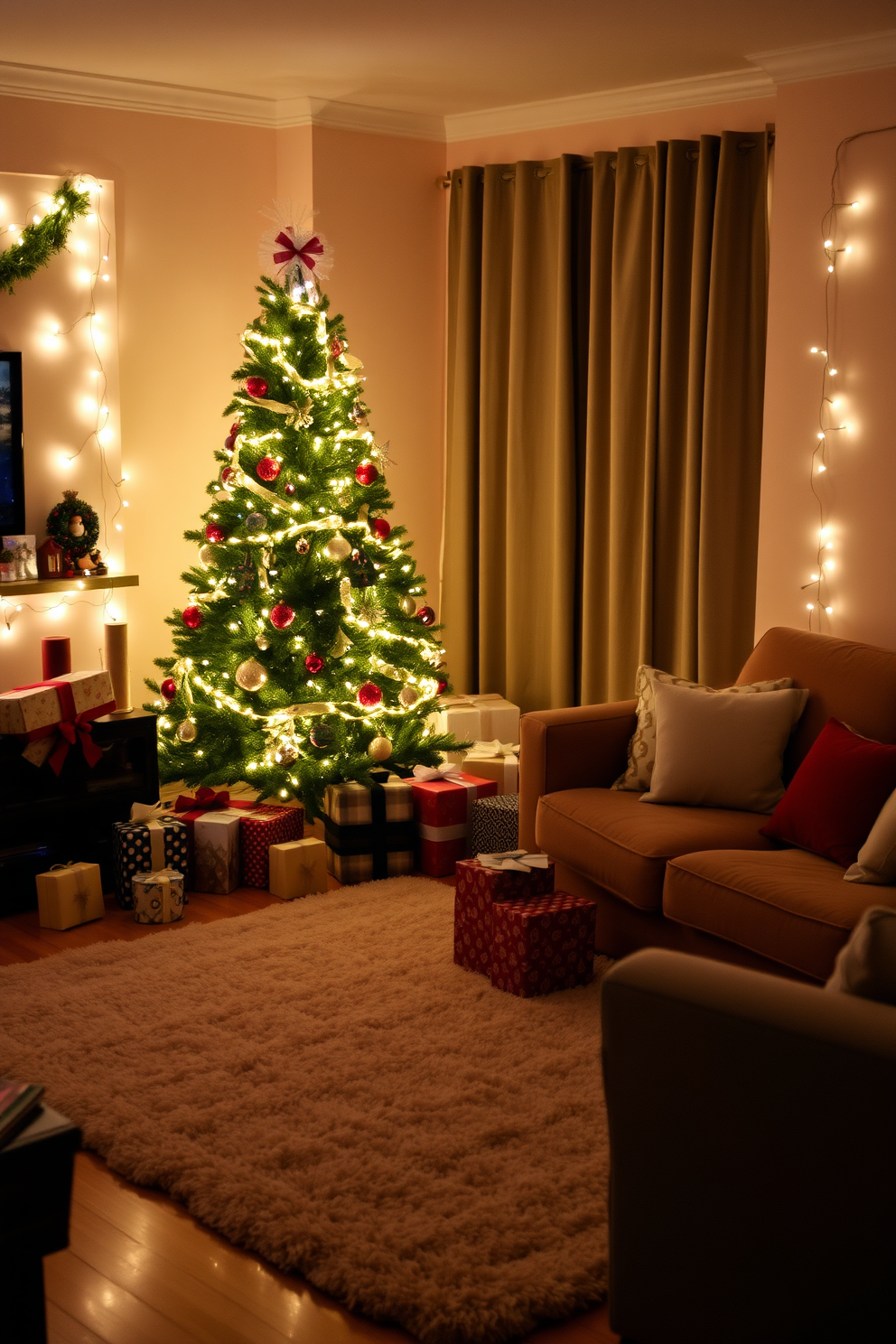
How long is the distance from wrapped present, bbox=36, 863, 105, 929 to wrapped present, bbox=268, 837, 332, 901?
57cm

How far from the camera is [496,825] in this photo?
14.1 ft

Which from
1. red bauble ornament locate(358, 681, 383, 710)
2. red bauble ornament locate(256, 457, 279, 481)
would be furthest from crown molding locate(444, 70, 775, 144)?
red bauble ornament locate(358, 681, 383, 710)

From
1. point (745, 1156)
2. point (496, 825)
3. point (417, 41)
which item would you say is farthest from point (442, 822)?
point (417, 41)

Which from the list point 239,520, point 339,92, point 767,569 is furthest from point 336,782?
point 339,92

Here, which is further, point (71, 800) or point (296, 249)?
point (296, 249)

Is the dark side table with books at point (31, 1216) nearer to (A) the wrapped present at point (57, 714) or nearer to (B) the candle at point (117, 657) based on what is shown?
(A) the wrapped present at point (57, 714)

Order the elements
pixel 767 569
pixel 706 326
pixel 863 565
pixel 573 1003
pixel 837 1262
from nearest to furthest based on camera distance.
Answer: pixel 837 1262 < pixel 573 1003 < pixel 863 565 < pixel 767 569 < pixel 706 326

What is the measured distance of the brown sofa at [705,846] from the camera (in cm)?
293

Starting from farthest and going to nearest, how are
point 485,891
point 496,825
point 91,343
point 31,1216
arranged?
1. point 91,343
2. point 496,825
3. point 485,891
4. point 31,1216

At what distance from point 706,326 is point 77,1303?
4.04 metres

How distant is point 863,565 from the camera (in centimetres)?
425

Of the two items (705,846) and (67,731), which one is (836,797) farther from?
(67,731)

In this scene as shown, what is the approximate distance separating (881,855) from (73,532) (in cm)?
334

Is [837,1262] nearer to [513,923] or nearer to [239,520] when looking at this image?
[513,923]
